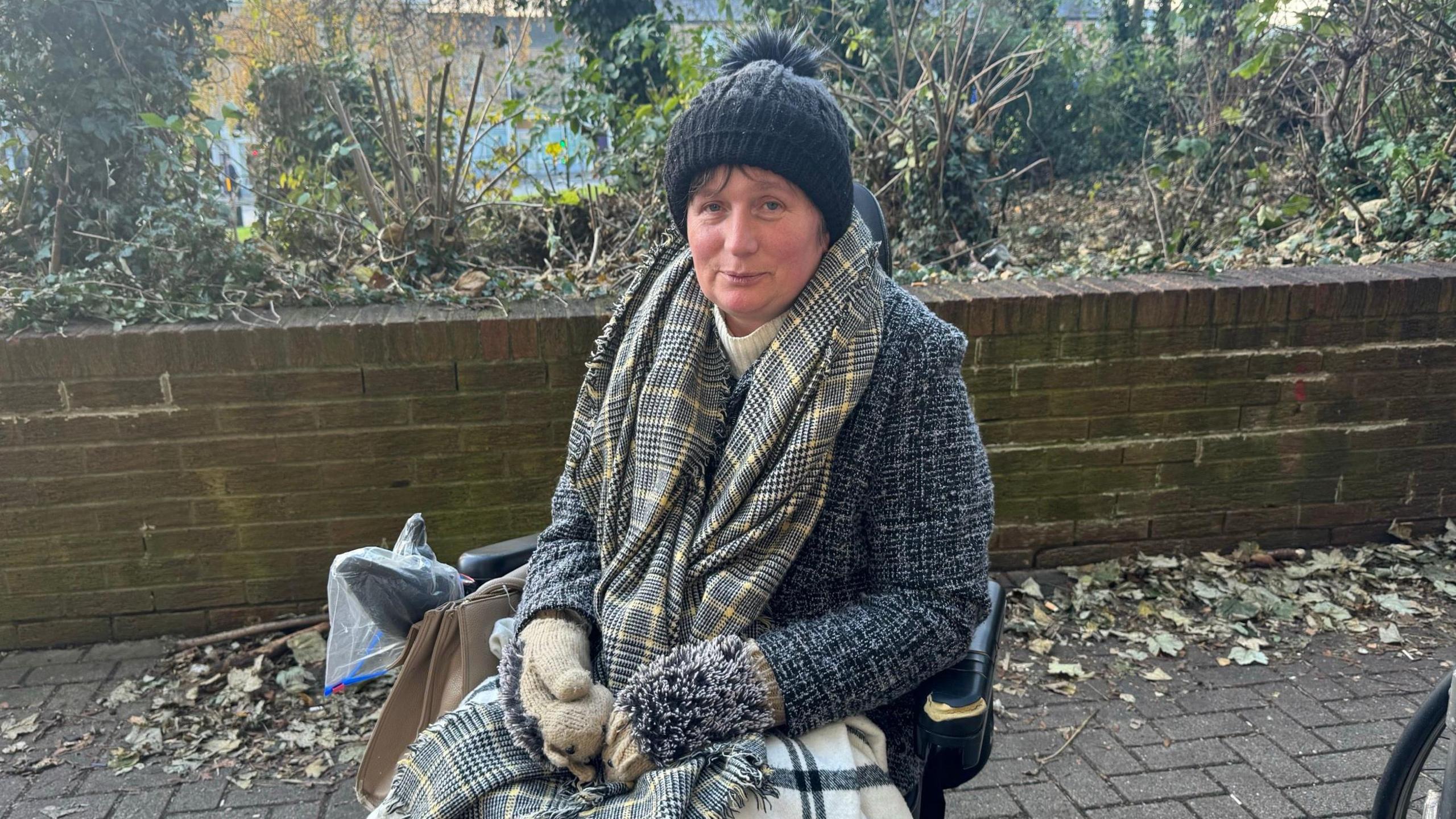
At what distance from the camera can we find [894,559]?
1753mm

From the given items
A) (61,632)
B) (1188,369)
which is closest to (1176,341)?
(1188,369)

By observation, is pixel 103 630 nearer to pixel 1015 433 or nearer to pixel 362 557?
pixel 362 557

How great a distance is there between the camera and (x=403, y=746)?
1.91 meters

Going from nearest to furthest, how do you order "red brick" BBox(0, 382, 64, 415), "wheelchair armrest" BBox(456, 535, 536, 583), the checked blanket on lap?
1. the checked blanket on lap
2. "wheelchair armrest" BBox(456, 535, 536, 583)
3. "red brick" BBox(0, 382, 64, 415)

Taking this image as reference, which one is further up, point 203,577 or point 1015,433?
point 1015,433

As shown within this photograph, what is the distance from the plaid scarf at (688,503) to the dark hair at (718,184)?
0.20ft

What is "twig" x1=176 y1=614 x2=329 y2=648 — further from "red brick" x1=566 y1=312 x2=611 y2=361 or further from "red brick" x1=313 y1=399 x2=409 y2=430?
"red brick" x1=566 y1=312 x2=611 y2=361

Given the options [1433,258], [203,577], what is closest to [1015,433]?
[1433,258]

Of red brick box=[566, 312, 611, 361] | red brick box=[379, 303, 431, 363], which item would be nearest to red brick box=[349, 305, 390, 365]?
red brick box=[379, 303, 431, 363]

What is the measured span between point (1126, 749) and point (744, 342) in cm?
196

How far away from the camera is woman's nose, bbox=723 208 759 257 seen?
1764mm

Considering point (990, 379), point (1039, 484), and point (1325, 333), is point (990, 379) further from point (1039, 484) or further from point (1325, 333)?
→ point (1325, 333)

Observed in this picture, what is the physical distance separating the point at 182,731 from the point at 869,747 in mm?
2404

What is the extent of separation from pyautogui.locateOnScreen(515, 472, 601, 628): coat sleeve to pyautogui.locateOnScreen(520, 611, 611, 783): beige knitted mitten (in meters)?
0.08
